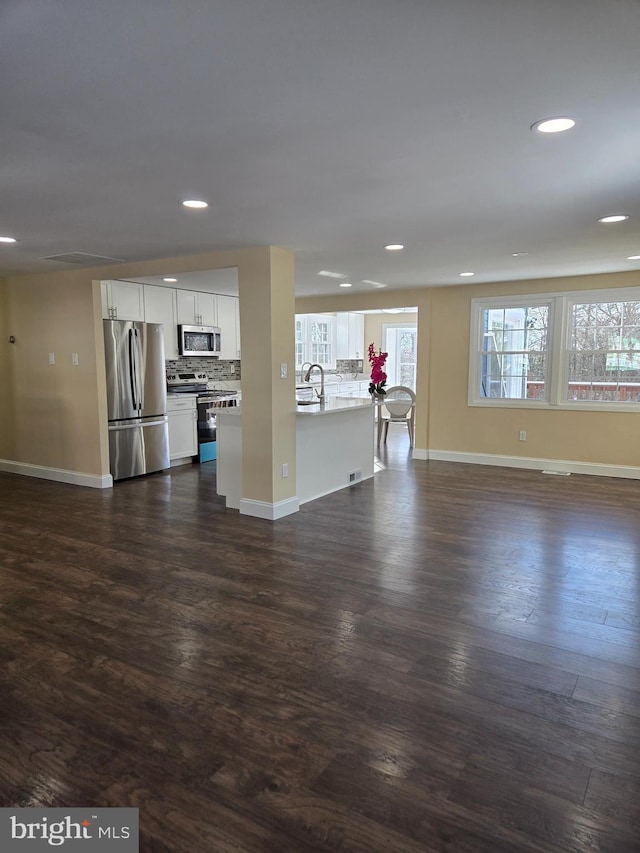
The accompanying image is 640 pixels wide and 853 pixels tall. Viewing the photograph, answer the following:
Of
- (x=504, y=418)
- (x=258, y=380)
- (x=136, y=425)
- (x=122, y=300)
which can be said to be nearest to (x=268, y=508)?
(x=258, y=380)

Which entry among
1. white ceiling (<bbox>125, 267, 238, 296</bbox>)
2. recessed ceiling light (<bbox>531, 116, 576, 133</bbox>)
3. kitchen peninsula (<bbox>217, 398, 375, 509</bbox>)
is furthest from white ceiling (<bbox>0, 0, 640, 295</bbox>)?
white ceiling (<bbox>125, 267, 238, 296</bbox>)

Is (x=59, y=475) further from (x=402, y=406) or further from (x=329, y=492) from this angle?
(x=402, y=406)

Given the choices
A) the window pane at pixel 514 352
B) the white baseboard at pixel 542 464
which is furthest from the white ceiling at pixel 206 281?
the white baseboard at pixel 542 464

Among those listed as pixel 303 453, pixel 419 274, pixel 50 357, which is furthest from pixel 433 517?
pixel 50 357

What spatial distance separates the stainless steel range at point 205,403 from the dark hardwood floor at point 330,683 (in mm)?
2855

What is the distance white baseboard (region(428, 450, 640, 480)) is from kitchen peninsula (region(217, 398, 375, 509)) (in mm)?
1549

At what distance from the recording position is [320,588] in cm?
328

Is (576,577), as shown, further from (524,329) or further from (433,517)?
(524,329)

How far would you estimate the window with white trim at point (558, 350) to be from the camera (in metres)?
6.16

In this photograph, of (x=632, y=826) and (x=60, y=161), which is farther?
(x=60, y=161)

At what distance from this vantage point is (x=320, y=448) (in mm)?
5434

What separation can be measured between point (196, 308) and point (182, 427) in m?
1.69

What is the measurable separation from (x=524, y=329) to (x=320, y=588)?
4786mm

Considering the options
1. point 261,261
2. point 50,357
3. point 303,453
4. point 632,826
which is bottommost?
point 632,826
